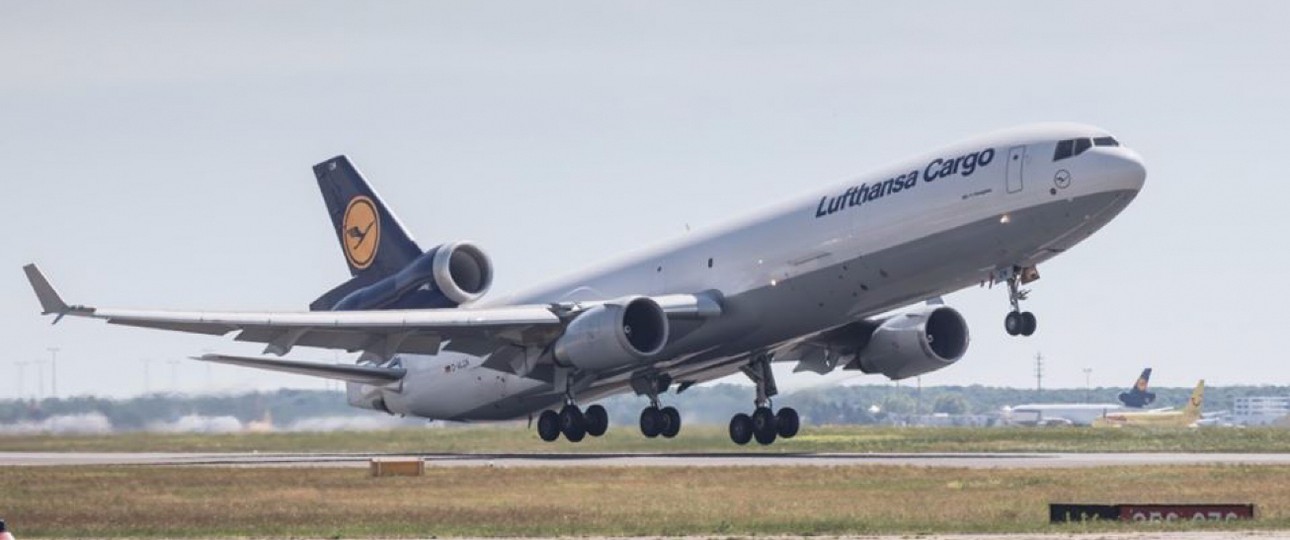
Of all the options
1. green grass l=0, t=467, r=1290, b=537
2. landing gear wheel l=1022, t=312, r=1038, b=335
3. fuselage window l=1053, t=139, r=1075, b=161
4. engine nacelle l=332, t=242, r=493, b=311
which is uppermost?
fuselage window l=1053, t=139, r=1075, b=161

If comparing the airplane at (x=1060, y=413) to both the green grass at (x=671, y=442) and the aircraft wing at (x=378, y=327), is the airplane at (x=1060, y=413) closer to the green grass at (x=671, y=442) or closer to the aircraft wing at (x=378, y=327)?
the green grass at (x=671, y=442)

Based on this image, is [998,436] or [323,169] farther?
[998,436]

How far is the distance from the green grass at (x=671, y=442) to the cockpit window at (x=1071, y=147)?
57.6ft

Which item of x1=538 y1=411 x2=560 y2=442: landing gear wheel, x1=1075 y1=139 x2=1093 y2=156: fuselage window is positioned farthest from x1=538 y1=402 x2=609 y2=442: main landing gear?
x1=1075 y1=139 x2=1093 y2=156: fuselage window

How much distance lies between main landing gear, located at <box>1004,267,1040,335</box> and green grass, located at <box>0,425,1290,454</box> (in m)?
14.2

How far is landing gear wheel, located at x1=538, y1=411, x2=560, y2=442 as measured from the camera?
185 ft

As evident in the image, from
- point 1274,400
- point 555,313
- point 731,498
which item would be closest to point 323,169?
point 555,313

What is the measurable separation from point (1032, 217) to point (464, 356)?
2045 cm

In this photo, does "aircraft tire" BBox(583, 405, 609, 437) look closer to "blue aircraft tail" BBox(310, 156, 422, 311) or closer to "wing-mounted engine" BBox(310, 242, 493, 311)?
"wing-mounted engine" BBox(310, 242, 493, 311)

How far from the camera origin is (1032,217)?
44688mm

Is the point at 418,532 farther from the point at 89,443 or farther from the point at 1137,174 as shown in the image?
the point at 89,443

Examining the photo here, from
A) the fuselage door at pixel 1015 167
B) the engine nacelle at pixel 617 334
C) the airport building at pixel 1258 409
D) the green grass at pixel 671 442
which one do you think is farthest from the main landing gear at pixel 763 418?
the airport building at pixel 1258 409

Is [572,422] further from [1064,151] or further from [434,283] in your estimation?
[1064,151]

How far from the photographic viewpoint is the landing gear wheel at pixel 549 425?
5625cm
